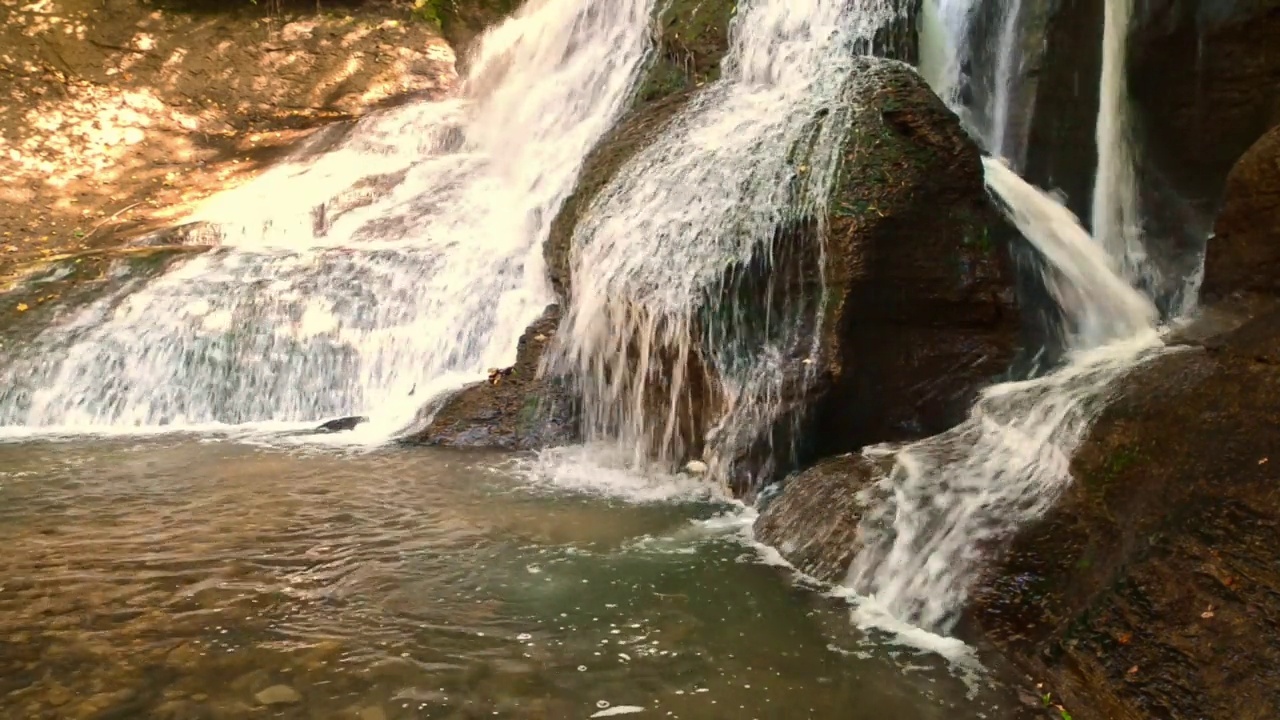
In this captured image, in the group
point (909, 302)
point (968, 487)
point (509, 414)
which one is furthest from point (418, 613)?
point (909, 302)

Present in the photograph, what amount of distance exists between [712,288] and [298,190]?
7727mm

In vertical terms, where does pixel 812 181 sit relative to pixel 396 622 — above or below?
above

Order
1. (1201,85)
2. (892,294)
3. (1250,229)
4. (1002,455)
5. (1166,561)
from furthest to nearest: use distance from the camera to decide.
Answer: (1201,85) < (892,294) < (1250,229) < (1002,455) < (1166,561)

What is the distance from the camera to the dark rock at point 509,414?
6.71 meters

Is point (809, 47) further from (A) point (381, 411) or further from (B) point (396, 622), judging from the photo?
(B) point (396, 622)

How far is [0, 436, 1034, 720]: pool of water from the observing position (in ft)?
9.53

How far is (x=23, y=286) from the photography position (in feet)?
29.6

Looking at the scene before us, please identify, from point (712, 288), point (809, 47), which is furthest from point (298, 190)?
point (712, 288)

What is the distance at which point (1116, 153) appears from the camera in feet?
Result: 25.9

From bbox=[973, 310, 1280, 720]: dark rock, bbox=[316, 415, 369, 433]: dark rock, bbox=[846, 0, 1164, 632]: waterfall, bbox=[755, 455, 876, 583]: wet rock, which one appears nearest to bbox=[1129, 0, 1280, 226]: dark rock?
bbox=[846, 0, 1164, 632]: waterfall

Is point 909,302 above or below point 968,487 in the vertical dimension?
above

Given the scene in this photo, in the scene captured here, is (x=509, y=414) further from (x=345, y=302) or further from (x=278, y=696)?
(x=278, y=696)

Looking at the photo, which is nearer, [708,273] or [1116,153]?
[708,273]

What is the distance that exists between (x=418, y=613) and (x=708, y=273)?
312 cm
